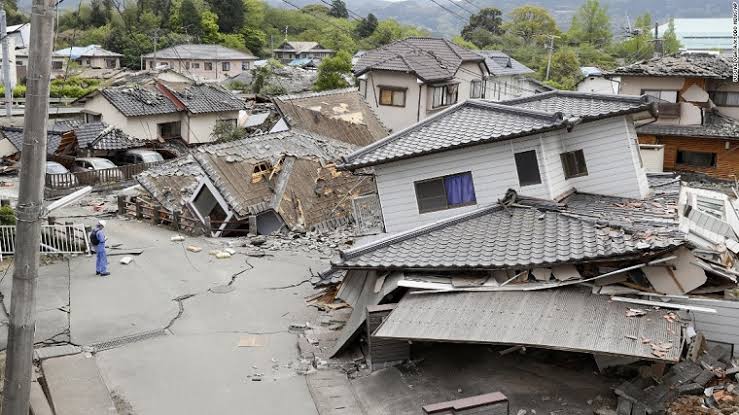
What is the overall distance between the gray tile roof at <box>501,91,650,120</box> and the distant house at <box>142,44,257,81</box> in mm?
55059

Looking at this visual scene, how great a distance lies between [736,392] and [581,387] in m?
2.22

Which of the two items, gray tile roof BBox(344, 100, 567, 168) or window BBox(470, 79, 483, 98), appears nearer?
gray tile roof BBox(344, 100, 567, 168)

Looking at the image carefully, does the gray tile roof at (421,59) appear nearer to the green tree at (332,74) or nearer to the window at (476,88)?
the window at (476,88)

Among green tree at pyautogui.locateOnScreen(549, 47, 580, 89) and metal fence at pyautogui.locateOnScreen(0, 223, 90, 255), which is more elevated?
green tree at pyautogui.locateOnScreen(549, 47, 580, 89)

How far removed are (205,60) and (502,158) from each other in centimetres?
5966

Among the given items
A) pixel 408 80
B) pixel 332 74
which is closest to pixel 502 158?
pixel 408 80

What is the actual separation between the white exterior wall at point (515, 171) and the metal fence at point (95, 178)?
20.5 metres

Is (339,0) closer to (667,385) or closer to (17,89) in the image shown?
(17,89)

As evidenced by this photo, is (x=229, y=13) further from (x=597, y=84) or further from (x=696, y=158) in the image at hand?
(x=696, y=158)

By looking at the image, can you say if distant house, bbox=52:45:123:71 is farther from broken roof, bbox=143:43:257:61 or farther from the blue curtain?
the blue curtain

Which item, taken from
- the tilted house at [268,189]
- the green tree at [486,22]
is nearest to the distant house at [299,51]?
the green tree at [486,22]

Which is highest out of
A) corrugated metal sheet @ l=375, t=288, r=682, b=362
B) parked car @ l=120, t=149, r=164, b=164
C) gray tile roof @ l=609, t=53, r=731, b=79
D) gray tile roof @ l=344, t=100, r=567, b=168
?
gray tile roof @ l=609, t=53, r=731, b=79

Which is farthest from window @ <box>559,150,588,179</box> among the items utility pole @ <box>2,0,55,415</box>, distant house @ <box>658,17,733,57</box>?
distant house @ <box>658,17,733,57</box>

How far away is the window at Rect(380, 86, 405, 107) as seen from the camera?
3806 centimetres
